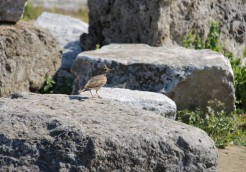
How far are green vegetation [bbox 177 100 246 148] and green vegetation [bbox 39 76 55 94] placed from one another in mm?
2520

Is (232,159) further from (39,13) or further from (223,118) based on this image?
(39,13)

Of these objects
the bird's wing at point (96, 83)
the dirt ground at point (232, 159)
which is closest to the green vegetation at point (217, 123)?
the dirt ground at point (232, 159)

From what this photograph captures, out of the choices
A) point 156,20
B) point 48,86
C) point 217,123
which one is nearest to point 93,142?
point 217,123

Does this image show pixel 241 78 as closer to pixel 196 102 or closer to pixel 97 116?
pixel 196 102

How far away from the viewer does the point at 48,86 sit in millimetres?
11750

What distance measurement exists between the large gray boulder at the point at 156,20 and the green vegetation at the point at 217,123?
2.04m

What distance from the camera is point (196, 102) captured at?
1080 centimetres

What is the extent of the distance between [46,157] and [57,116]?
494 mm

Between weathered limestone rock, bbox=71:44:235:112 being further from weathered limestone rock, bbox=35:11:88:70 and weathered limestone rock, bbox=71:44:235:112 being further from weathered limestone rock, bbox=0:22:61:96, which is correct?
weathered limestone rock, bbox=35:11:88:70

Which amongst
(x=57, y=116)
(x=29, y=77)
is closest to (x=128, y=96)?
(x=57, y=116)

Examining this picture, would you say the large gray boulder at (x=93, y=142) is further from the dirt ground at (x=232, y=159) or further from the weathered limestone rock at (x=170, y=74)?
the weathered limestone rock at (x=170, y=74)

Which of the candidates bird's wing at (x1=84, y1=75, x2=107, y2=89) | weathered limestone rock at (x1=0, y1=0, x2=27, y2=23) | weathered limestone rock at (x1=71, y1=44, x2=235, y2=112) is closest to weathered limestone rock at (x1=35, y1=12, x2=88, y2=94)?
weathered limestone rock at (x1=71, y1=44, x2=235, y2=112)

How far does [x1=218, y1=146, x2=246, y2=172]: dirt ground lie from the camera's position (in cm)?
882

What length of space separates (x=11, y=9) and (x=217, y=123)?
12.2ft
